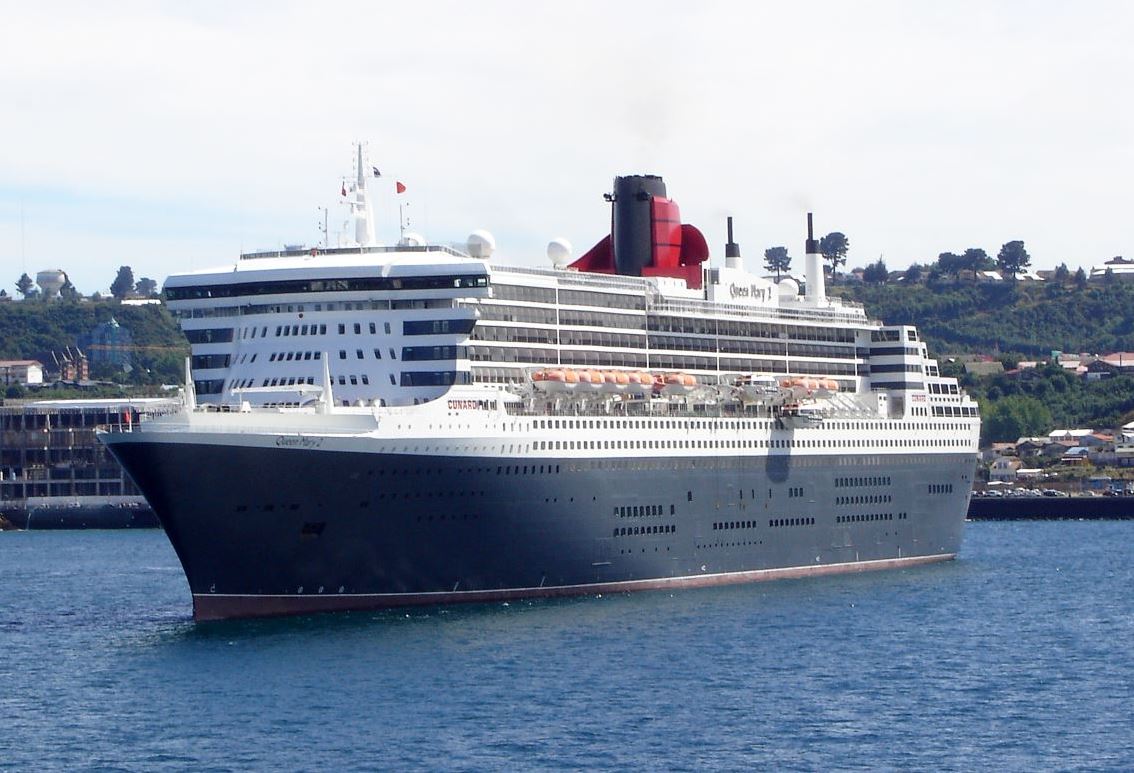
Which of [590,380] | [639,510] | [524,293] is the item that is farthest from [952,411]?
[524,293]

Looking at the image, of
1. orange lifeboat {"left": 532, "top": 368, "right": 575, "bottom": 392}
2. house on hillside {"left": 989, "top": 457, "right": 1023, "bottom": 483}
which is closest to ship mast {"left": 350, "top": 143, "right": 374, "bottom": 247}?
orange lifeboat {"left": 532, "top": 368, "right": 575, "bottom": 392}

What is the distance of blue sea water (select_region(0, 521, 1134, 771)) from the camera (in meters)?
39.8

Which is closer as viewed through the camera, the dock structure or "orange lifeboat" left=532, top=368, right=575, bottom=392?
"orange lifeboat" left=532, top=368, right=575, bottom=392

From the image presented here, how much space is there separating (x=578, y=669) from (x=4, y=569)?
4581 cm

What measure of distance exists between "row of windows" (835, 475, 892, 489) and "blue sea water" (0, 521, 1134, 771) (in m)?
6.84

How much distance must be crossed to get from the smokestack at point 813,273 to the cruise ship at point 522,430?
3.02ft

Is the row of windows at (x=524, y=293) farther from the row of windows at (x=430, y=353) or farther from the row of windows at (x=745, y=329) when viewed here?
the row of windows at (x=745, y=329)

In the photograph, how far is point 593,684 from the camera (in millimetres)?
46562

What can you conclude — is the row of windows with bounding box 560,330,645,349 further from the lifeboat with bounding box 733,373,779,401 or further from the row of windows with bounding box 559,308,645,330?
the lifeboat with bounding box 733,373,779,401

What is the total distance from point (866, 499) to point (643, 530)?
14.3 m

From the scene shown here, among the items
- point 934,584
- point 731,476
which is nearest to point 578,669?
point 731,476

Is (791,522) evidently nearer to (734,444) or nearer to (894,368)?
(734,444)

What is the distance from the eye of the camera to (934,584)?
7069cm

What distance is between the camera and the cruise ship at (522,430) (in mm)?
54906
